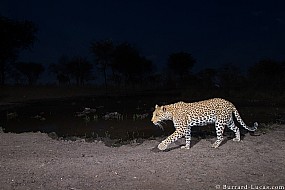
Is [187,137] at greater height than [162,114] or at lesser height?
lesser

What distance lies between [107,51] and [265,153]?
52.7 m

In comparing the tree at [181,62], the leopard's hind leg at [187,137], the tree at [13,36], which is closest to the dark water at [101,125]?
the leopard's hind leg at [187,137]

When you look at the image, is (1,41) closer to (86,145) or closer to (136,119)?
(136,119)

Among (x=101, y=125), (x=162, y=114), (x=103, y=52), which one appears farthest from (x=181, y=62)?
(x=162, y=114)

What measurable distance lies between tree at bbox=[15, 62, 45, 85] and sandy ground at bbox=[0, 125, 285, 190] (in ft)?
226

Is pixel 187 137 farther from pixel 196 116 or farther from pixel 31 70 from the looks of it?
pixel 31 70

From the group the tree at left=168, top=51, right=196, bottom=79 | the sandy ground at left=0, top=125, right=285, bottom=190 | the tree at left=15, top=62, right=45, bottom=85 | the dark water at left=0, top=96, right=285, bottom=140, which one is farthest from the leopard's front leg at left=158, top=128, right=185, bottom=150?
the tree at left=15, top=62, right=45, bottom=85

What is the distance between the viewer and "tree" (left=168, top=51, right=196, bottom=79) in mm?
69750

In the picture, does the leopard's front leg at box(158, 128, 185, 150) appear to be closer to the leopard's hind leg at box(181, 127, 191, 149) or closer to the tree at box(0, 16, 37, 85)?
the leopard's hind leg at box(181, 127, 191, 149)

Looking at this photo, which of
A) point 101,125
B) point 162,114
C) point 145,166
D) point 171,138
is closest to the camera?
point 145,166

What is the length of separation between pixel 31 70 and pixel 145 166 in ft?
239

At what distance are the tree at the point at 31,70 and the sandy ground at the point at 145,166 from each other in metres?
68.8

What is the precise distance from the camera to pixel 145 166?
729 cm

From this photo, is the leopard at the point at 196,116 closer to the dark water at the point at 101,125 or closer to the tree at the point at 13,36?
the dark water at the point at 101,125
